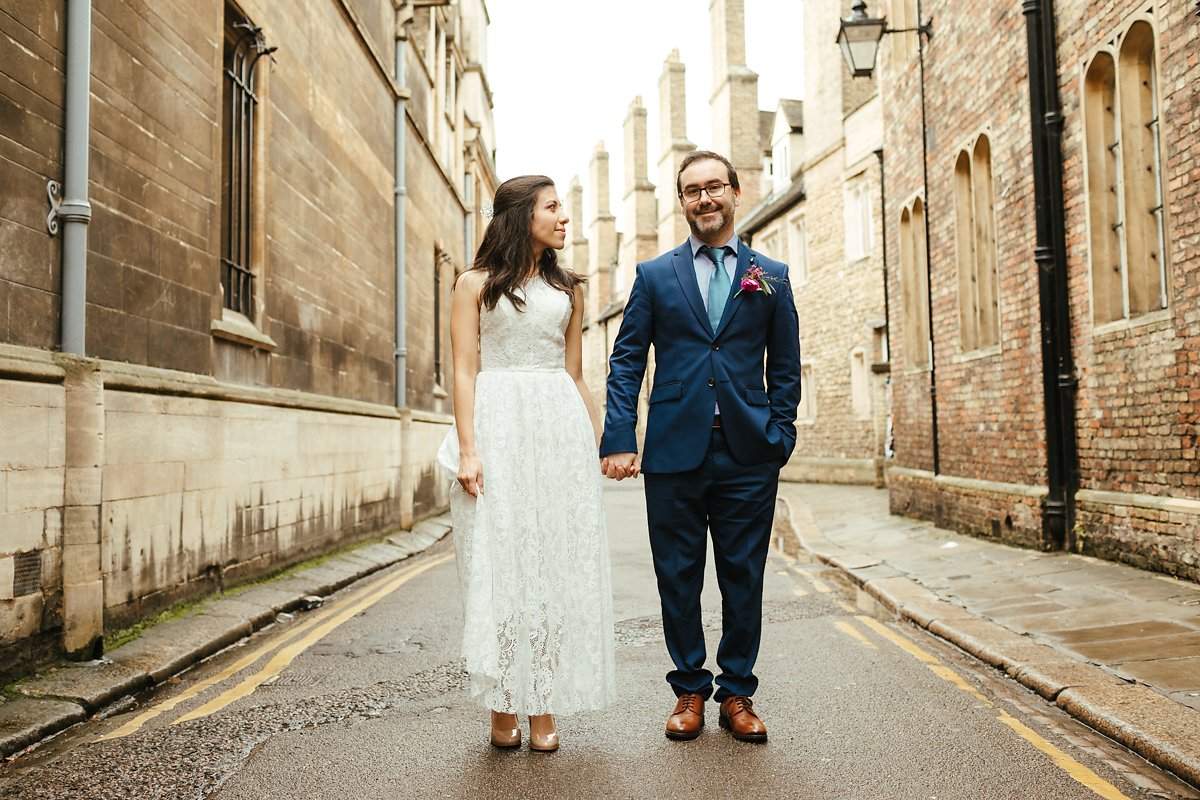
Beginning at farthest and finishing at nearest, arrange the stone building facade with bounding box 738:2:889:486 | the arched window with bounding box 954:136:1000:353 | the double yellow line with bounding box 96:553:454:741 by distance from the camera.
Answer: the stone building facade with bounding box 738:2:889:486
the arched window with bounding box 954:136:1000:353
the double yellow line with bounding box 96:553:454:741

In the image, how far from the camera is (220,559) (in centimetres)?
768

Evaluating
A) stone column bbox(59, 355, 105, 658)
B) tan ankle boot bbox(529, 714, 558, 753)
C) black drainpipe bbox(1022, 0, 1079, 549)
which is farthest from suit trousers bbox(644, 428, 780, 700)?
black drainpipe bbox(1022, 0, 1079, 549)

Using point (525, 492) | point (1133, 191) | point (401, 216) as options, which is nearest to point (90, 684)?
point (525, 492)

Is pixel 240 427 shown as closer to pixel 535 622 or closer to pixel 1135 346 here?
pixel 535 622

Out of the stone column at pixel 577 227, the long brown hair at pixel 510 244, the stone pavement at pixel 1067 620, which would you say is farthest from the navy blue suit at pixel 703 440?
the stone column at pixel 577 227

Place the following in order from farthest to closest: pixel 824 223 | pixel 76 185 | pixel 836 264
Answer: pixel 824 223 → pixel 836 264 → pixel 76 185

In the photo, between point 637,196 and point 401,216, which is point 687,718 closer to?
point 401,216

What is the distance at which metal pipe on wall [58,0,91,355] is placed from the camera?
573 centimetres

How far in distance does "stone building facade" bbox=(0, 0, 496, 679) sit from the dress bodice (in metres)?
2.50

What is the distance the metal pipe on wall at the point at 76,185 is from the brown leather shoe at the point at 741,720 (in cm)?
399

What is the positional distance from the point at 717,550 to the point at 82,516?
346 cm

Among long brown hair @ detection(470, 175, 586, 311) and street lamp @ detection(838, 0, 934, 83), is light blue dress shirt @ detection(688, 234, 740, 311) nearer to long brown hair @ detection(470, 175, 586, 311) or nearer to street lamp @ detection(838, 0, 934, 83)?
long brown hair @ detection(470, 175, 586, 311)

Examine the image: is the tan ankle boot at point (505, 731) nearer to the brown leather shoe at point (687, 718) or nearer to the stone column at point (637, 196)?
the brown leather shoe at point (687, 718)

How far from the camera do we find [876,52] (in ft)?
42.6
